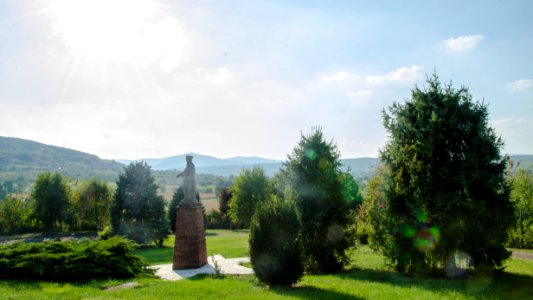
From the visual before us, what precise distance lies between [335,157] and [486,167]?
5.63 m

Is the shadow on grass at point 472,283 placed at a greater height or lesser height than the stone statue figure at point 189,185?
lesser

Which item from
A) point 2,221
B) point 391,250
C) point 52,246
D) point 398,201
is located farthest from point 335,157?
point 2,221

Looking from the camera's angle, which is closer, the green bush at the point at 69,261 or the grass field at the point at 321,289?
the grass field at the point at 321,289

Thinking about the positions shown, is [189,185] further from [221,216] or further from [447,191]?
[221,216]

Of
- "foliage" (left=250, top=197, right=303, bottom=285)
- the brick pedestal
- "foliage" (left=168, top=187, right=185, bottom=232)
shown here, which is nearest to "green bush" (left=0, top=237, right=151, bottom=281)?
the brick pedestal

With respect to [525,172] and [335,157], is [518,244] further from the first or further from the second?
[335,157]

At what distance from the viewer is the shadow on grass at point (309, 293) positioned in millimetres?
9820

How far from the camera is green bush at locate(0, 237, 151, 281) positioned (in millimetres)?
12992

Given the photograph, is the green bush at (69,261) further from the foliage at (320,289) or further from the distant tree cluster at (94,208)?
the distant tree cluster at (94,208)

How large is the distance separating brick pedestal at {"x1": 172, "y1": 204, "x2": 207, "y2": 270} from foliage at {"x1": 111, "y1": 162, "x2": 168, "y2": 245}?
1917 cm

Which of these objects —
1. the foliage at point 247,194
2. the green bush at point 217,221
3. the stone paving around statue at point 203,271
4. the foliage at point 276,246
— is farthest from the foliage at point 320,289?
the green bush at point 217,221

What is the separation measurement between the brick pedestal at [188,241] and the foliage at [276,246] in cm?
690

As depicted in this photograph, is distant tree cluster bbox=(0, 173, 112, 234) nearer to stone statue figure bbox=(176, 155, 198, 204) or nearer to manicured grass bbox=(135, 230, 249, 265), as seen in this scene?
manicured grass bbox=(135, 230, 249, 265)

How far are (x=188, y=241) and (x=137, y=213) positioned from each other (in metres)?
20.2
